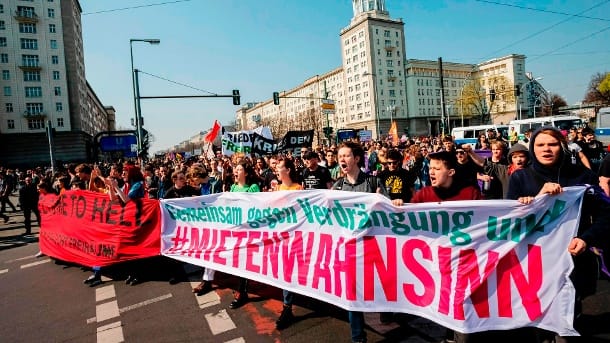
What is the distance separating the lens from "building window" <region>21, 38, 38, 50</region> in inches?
2093

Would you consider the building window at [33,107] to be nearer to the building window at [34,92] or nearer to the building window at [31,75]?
the building window at [34,92]

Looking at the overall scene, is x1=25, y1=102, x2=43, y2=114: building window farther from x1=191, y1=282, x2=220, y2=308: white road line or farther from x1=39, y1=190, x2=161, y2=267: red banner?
x1=191, y1=282, x2=220, y2=308: white road line

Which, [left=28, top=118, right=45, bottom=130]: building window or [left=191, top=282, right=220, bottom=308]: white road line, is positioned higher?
[left=28, top=118, right=45, bottom=130]: building window

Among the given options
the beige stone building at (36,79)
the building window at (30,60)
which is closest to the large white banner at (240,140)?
the beige stone building at (36,79)

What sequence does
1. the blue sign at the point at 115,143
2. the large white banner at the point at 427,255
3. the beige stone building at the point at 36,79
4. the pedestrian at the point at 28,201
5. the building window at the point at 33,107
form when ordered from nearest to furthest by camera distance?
the large white banner at the point at 427,255 < the pedestrian at the point at 28,201 < the blue sign at the point at 115,143 < the beige stone building at the point at 36,79 < the building window at the point at 33,107

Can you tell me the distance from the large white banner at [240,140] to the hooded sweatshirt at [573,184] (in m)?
10.4

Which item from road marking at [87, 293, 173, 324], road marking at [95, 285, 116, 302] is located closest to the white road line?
road marking at [87, 293, 173, 324]

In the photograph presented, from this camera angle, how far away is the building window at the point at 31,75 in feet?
177

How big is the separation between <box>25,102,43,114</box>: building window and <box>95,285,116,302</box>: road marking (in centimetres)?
6140

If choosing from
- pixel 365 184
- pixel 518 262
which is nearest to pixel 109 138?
pixel 365 184

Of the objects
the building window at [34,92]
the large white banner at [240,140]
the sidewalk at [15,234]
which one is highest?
the building window at [34,92]

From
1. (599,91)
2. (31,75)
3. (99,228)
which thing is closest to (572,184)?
(99,228)

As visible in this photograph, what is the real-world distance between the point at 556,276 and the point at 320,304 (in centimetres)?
247

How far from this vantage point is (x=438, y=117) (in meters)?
96.0
